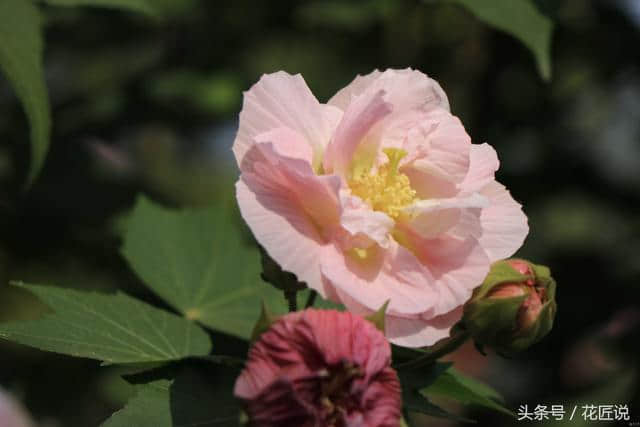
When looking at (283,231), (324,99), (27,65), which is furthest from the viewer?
(324,99)

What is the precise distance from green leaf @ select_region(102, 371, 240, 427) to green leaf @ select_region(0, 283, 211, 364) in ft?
0.15

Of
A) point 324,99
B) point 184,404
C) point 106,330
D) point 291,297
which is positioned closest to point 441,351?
point 291,297

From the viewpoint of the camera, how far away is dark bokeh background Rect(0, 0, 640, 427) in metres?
2.04

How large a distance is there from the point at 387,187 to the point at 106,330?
1.24ft

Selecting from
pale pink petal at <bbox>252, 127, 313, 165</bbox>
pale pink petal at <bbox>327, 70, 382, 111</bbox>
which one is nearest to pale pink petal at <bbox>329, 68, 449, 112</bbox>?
pale pink petal at <bbox>327, 70, 382, 111</bbox>

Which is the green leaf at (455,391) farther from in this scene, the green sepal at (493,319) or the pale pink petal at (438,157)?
the pale pink petal at (438,157)

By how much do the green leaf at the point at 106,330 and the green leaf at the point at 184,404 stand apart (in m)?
0.05

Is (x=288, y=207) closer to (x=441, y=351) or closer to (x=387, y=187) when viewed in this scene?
(x=387, y=187)

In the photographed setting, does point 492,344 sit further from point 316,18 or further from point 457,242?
point 316,18

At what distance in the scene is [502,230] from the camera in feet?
3.42

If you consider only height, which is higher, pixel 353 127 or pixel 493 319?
pixel 353 127

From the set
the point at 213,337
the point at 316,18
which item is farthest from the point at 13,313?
the point at 213,337

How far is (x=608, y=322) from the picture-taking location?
2221mm

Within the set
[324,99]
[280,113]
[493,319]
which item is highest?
[324,99]
